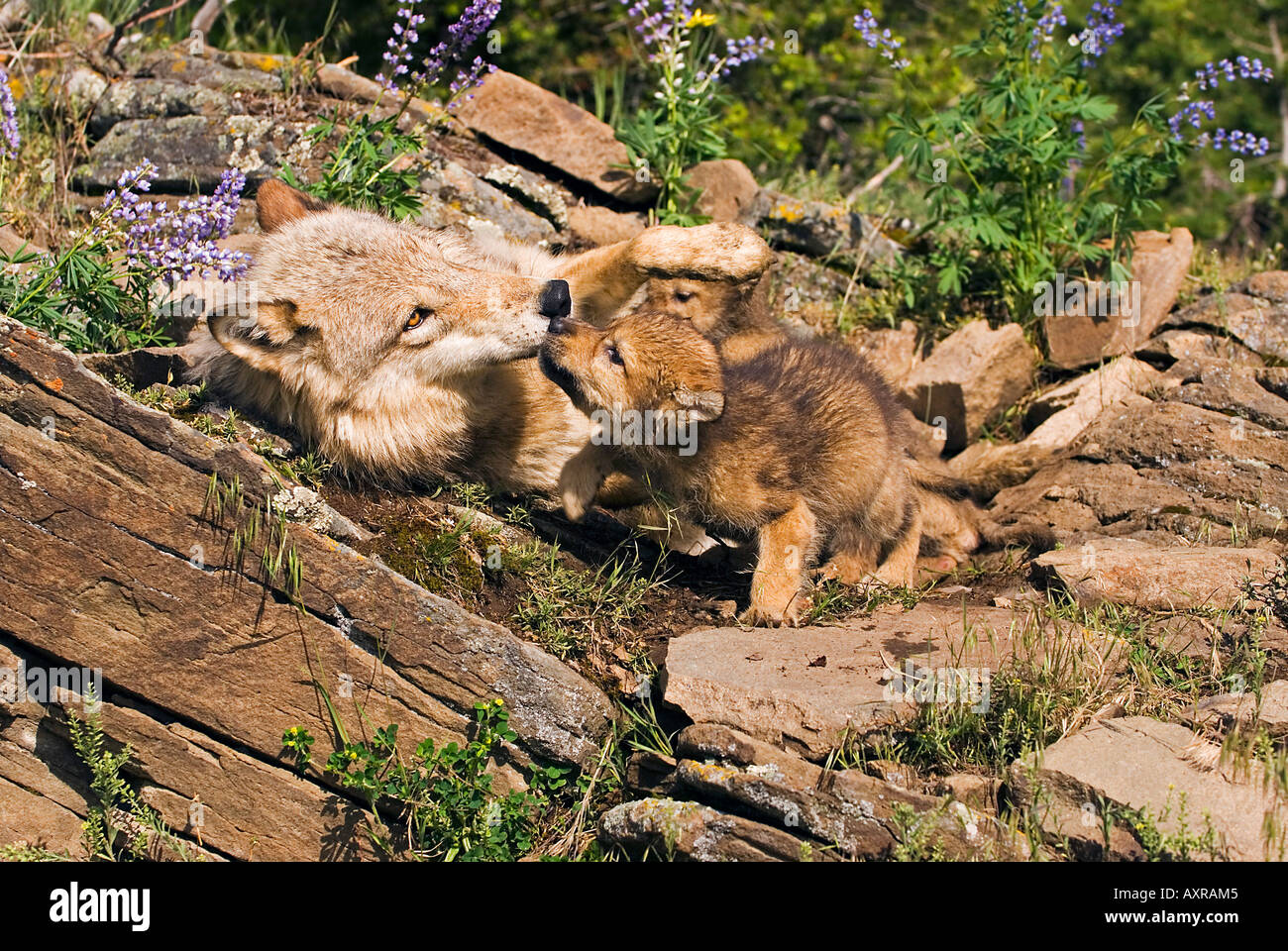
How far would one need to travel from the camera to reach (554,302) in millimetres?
5176

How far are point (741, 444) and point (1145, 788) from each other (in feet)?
7.25

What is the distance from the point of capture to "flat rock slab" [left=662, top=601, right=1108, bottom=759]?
14.2ft

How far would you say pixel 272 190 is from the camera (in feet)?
18.9

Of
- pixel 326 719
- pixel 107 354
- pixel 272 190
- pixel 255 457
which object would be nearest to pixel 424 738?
pixel 326 719

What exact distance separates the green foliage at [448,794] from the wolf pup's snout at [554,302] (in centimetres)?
176

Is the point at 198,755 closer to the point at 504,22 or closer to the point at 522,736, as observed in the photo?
the point at 522,736

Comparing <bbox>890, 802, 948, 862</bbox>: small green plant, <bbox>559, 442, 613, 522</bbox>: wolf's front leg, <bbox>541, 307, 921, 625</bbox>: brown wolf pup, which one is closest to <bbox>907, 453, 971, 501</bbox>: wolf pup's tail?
<bbox>541, 307, 921, 625</bbox>: brown wolf pup

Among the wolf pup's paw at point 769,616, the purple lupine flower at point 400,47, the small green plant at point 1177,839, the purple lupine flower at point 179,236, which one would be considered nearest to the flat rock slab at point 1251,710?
the small green plant at point 1177,839

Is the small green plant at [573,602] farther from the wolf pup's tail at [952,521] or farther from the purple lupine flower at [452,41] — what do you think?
the purple lupine flower at [452,41]

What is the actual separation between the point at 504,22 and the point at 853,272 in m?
5.79

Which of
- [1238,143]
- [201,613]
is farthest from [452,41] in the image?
[1238,143]

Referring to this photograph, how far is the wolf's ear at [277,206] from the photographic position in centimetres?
571

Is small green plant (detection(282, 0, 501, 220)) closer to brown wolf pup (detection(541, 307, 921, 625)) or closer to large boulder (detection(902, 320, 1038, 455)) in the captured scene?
brown wolf pup (detection(541, 307, 921, 625))

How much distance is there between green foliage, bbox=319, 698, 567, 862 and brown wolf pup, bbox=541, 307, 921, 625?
1.30m
